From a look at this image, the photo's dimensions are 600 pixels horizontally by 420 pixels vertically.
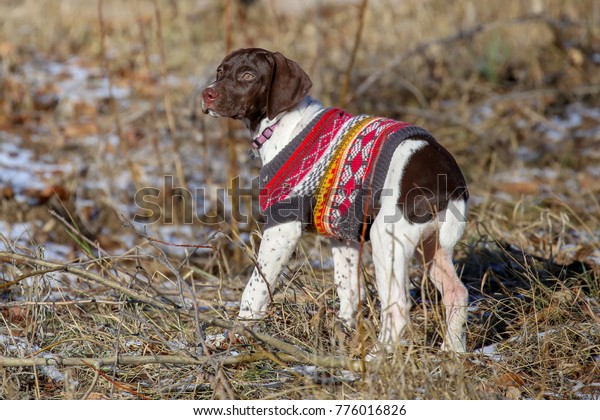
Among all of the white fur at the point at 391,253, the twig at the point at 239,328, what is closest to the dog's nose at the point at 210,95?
the white fur at the point at 391,253

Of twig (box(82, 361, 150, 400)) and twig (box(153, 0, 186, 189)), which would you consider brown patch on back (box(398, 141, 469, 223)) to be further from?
twig (box(153, 0, 186, 189))

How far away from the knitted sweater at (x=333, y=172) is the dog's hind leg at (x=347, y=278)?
11.7 inches

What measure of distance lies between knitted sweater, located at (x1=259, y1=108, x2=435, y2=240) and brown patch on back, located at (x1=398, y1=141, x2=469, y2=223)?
0.31ft

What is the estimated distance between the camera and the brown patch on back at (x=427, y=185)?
324 centimetres

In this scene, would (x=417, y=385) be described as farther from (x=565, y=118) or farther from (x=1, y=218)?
(x=565, y=118)

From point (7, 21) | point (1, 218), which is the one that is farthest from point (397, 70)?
point (7, 21)

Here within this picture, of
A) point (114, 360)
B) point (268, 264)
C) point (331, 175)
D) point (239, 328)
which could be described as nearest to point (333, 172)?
point (331, 175)

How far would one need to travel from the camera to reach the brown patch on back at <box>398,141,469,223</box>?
10.6ft

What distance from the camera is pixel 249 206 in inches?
218

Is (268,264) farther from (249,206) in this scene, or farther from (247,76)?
(249,206)

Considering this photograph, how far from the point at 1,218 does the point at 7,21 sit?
15.7ft

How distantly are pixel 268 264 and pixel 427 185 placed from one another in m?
0.82

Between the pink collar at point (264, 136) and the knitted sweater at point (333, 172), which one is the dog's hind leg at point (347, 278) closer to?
the knitted sweater at point (333, 172)

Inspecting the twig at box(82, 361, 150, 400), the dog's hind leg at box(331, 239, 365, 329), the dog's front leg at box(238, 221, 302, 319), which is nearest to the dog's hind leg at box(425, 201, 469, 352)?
the dog's hind leg at box(331, 239, 365, 329)
